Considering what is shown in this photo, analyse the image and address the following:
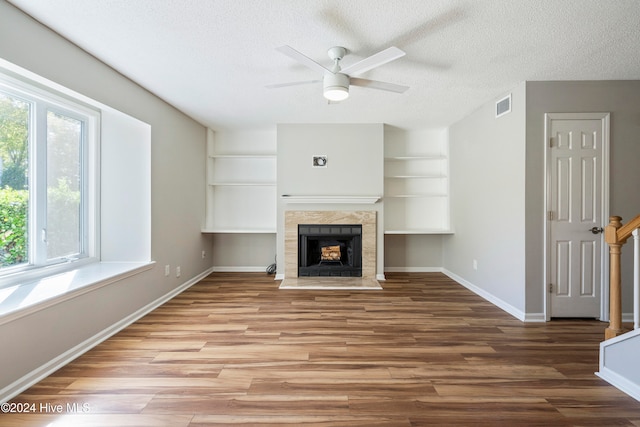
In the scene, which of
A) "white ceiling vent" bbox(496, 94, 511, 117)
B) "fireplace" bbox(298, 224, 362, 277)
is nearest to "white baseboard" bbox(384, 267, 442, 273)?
"fireplace" bbox(298, 224, 362, 277)

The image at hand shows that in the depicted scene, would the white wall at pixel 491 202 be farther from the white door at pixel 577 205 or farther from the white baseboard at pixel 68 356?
the white baseboard at pixel 68 356

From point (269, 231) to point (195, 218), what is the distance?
43.9 inches

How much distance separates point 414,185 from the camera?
5203mm

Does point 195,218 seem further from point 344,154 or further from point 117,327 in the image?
point 344,154

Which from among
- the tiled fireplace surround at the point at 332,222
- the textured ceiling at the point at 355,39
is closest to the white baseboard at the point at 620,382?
the textured ceiling at the point at 355,39

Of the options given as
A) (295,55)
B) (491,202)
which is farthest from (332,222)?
(295,55)

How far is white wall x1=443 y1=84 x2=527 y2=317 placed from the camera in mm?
3127

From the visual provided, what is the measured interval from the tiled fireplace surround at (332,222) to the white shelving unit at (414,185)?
631 millimetres

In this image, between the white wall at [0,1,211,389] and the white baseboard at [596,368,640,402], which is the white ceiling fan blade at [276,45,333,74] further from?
the white baseboard at [596,368,640,402]

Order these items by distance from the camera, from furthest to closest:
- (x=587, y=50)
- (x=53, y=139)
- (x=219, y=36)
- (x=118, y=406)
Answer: (x=53, y=139) < (x=587, y=50) < (x=219, y=36) < (x=118, y=406)

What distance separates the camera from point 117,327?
277cm

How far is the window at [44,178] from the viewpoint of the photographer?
2283 millimetres

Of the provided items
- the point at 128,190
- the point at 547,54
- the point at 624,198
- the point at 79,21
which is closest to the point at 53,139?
the point at 128,190

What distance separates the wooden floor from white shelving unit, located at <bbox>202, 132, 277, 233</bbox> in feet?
6.84
